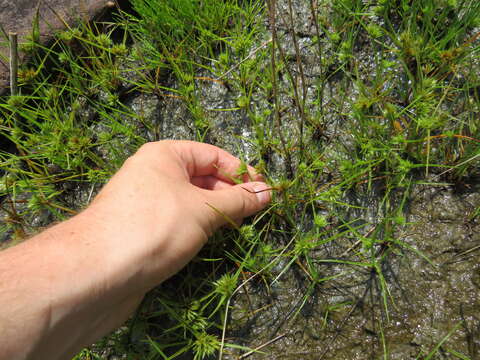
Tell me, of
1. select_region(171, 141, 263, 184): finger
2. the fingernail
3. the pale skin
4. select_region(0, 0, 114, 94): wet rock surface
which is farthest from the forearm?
select_region(0, 0, 114, 94): wet rock surface

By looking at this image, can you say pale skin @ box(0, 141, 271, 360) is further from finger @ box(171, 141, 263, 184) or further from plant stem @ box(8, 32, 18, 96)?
plant stem @ box(8, 32, 18, 96)

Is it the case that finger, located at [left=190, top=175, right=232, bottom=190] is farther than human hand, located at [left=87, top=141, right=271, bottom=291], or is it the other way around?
finger, located at [left=190, top=175, right=232, bottom=190]

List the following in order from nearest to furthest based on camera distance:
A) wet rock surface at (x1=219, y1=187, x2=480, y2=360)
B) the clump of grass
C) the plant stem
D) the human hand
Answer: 1. the human hand
2. wet rock surface at (x1=219, y1=187, x2=480, y2=360)
3. the clump of grass
4. the plant stem

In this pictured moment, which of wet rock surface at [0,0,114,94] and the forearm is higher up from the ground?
wet rock surface at [0,0,114,94]

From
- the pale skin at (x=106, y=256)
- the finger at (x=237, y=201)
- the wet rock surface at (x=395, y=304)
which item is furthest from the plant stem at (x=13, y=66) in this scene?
the wet rock surface at (x=395, y=304)

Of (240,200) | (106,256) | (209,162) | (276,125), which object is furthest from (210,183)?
(106,256)
